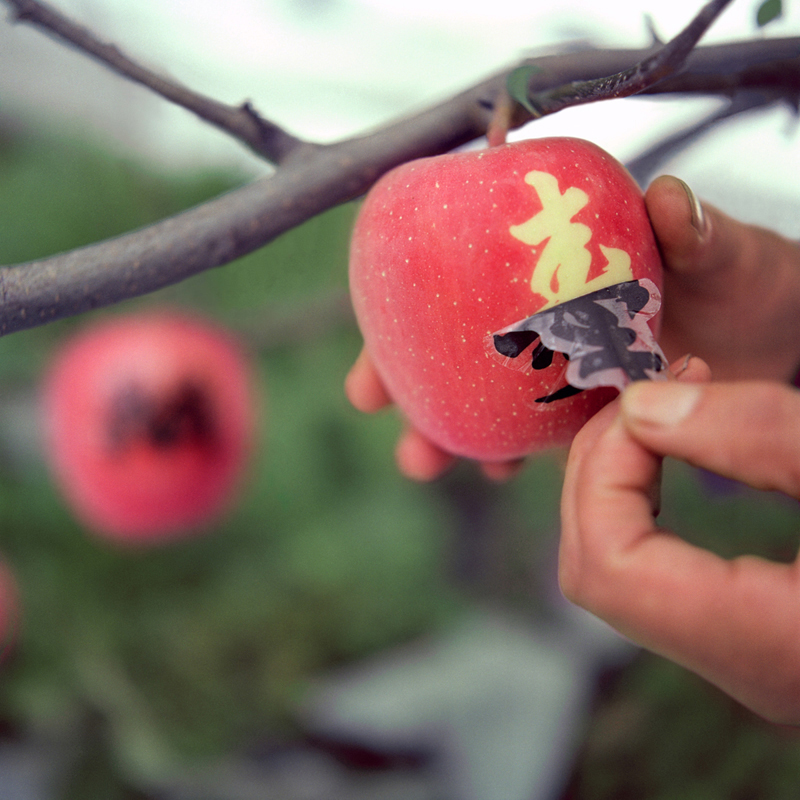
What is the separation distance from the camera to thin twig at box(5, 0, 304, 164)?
16 centimetres

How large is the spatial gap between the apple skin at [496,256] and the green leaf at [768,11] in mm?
39

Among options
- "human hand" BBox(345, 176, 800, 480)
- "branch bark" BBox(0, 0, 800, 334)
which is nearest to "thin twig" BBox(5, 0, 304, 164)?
"branch bark" BBox(0, 0, 800, 334)

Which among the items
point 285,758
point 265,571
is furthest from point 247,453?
point 285,758

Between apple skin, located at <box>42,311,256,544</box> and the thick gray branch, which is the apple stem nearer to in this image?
the thick gray branch

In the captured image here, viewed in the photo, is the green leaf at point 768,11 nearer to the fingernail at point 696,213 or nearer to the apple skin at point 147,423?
the fingernail at point 696,213

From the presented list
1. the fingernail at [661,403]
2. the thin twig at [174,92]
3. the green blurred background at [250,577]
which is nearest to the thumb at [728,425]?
the fingernail at [661,403]

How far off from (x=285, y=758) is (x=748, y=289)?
44cm

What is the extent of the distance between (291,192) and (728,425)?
0.39ft

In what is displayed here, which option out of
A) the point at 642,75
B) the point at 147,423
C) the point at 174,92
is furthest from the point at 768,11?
the point at 147,423

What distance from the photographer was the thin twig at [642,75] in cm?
12

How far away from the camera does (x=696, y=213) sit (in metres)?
0.15

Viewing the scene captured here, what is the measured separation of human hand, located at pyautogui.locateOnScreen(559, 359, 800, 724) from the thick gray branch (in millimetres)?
87

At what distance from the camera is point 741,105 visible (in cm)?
17

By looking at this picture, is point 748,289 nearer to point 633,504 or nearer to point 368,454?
point 633,504
